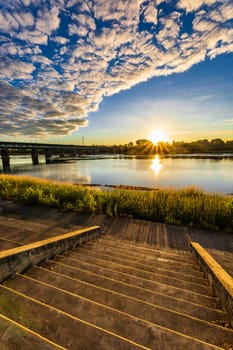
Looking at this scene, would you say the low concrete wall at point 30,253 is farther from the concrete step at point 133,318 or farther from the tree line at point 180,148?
the tree line at point 180,148

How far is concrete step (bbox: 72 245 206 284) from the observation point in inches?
102

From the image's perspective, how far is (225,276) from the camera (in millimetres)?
2088

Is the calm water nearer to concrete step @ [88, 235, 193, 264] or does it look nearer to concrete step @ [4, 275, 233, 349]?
concrete step @ [88, 235, 193, 264]

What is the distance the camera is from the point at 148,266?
2900mm

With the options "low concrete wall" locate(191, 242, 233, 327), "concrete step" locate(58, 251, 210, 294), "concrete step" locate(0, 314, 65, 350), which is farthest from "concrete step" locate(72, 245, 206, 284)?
"concrete step" locate(0, 314, 65, 350)

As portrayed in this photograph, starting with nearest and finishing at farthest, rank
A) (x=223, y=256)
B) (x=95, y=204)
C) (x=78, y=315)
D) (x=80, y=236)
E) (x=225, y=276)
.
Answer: (x=78, y=315), (x=225, y=276), (x=223, y=256), (x=80, y=236), (x=95, y=204)

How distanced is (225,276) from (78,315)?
1.81 m

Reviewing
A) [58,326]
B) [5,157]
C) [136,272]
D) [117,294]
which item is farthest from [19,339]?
[5,157]

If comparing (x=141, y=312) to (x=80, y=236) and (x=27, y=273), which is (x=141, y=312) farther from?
(x=80, y=236)

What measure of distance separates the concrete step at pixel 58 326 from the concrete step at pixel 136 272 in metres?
1.22

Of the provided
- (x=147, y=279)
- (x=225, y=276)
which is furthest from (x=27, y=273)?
(x=225, y=276)

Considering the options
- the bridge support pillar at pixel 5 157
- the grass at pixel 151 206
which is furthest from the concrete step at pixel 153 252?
the bridge support pillar at pixel 5 157

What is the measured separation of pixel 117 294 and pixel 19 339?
3.61ft

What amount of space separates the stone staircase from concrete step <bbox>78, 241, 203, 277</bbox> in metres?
0.04
